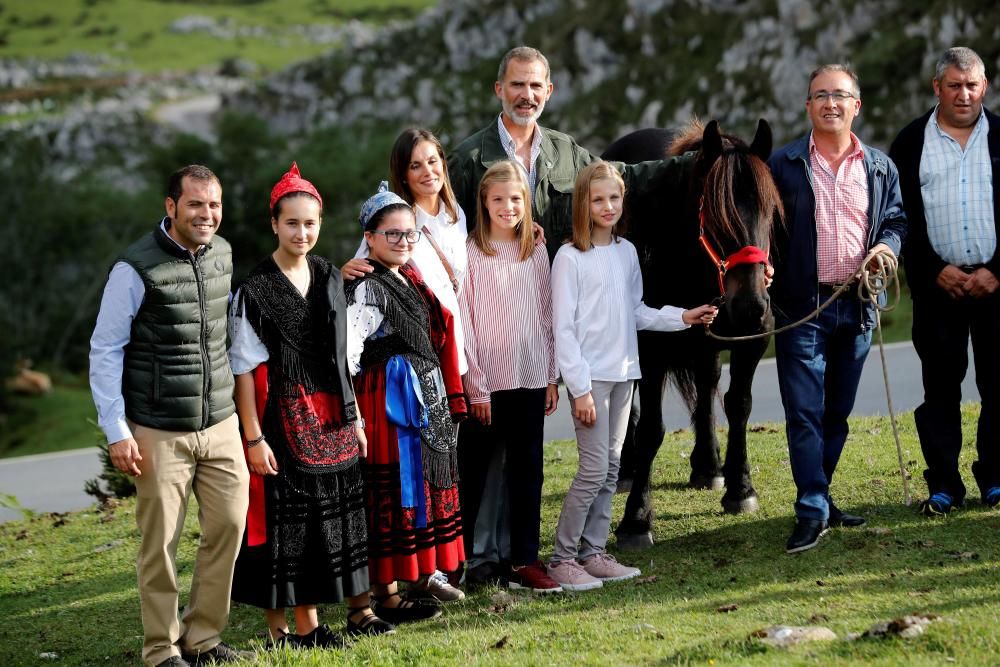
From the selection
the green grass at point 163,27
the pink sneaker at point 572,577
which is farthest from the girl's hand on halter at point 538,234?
the green grass at point 163,27

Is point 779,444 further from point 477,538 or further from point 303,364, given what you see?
point 303,364

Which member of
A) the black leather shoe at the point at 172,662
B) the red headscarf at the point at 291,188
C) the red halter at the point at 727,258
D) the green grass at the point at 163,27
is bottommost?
the black leather shoe at the point at 172,662

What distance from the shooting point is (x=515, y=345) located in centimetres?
514

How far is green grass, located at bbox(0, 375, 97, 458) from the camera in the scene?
1082 inches

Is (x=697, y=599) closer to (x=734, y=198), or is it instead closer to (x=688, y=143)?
(x=734, y=198)

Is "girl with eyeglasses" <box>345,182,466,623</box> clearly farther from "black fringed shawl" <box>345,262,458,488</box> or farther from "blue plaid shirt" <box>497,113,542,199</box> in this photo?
"blue plaid shirt" <box>497,113,542,199</box>

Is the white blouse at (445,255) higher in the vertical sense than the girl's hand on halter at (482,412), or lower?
higher

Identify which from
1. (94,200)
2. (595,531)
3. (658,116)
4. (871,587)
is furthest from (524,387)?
(94,200)

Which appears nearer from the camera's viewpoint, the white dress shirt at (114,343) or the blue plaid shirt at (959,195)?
the white dress shirt at (114,343)

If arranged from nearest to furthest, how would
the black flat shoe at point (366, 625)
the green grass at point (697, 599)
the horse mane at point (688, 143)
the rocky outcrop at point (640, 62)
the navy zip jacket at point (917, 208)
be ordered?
the green grass at point (697, 599)
the black flat shoe at point (366, 625)
the navy zip jacket at point (917, 208)
the horse mane at point (688, 143)
the rocky outcrop at point (640, 62)

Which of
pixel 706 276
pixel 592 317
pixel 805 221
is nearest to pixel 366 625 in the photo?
pixel 592 317

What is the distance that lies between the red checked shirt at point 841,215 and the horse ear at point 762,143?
25 centimetres

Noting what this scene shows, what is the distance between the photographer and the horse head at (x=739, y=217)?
5.02 meters

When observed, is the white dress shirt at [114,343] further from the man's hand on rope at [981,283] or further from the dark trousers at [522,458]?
the man's hand on rope at [981,283]
